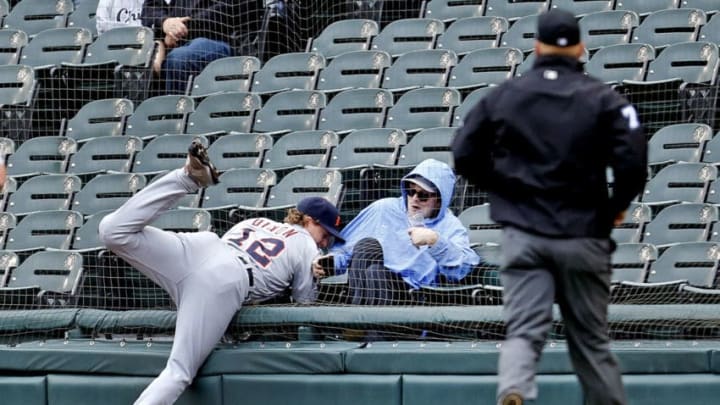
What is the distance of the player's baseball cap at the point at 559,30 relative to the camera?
505 cm

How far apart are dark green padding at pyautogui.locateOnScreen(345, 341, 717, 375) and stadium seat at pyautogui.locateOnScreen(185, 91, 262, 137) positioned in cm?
375

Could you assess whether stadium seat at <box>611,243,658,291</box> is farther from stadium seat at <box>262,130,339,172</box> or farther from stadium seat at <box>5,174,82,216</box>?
stadium seat at <box>5,174,82,216</box>

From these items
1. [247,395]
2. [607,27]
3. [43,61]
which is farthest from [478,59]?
[247,395]

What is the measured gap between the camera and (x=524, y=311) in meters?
5.08

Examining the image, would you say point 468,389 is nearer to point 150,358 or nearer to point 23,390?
point 150,358

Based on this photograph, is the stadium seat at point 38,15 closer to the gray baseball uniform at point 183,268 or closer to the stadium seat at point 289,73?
the stadium seat at point 289,73

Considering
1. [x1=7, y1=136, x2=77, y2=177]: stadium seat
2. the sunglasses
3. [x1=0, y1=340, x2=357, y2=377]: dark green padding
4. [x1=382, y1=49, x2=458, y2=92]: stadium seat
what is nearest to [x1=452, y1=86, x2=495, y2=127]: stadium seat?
[x1=382, y1=49, x2=458, y2=92]: stadium seat

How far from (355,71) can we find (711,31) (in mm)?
2543

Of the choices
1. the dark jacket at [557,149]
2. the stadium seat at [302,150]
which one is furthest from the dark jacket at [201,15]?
the dark jacket at [557,149]

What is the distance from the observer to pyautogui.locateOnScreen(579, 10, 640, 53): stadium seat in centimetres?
1052

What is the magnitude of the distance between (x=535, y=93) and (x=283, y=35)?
6830 mm

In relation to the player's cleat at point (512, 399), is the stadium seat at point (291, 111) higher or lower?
lower

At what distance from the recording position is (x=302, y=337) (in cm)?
725

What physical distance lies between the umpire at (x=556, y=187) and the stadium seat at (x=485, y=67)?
5079 mm
